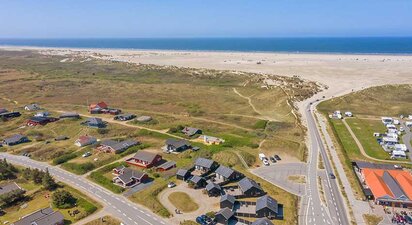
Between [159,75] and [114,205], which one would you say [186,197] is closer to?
[114,205]

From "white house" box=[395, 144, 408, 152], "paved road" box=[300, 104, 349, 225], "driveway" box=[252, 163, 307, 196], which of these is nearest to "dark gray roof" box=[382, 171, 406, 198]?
"paved road" box=[300, 104, 349, 225]

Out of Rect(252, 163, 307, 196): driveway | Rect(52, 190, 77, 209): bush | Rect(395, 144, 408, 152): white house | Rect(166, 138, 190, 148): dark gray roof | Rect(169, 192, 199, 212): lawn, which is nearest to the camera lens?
Rect(169, 192, 199, 212): lawn

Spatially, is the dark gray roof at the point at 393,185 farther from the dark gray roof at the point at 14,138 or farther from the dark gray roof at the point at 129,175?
the dark gray roof at the point at 14,138

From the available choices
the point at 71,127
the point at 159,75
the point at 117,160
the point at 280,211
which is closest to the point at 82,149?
the point at 117,160

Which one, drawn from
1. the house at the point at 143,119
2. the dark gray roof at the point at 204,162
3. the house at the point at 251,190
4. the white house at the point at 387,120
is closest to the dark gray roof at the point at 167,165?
the dark gray roof at the point at 204,162

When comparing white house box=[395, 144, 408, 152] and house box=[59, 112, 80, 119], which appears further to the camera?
house box=[59, 112, 80, 119]

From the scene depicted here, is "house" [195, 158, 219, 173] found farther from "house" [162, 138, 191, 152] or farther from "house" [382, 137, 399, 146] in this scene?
"house" [382, 137, 399, 146]
